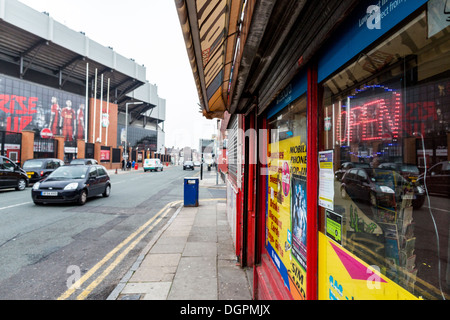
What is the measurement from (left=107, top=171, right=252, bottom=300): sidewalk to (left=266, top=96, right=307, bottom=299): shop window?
37.0 inches

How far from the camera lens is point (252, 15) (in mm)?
1538

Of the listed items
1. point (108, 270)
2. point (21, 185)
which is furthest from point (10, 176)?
point (108, 270)

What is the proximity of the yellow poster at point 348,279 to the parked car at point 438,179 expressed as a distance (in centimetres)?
45

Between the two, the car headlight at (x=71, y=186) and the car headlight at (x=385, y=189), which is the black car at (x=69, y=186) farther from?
the car headlight at (x=385, y=189)

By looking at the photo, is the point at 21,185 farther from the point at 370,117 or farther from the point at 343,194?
the point at 370,117

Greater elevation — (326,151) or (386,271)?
(326,151)

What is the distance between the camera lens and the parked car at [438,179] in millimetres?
844

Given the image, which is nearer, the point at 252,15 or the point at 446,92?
the point at 446,92

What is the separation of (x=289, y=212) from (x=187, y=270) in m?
2.49

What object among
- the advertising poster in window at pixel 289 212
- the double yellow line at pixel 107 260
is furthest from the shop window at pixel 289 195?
the double yellow line at pixel 107 260

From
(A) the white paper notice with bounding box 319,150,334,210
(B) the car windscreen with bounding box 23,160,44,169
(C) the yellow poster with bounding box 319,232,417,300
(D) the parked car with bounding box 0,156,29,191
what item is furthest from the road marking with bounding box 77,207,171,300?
(B) the car windscreen with bounding box 23,160,44,169
